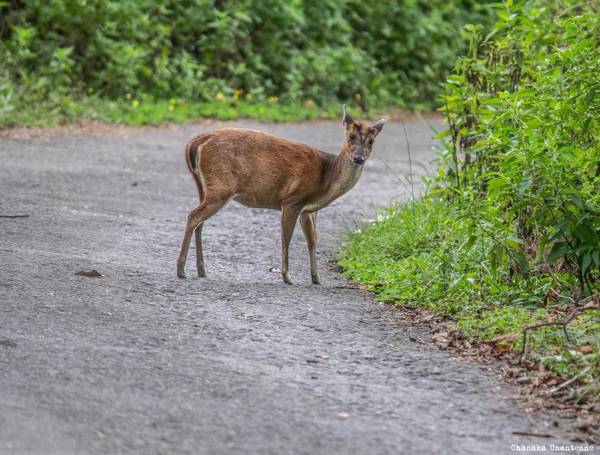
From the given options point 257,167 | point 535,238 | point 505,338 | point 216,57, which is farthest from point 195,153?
point 216,57

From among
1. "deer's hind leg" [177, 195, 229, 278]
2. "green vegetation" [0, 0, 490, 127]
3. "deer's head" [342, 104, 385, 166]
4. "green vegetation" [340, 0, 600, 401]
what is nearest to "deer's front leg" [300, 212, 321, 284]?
"green vegetation" [340, 0, 600, 401]

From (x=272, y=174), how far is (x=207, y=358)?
8.98 ft

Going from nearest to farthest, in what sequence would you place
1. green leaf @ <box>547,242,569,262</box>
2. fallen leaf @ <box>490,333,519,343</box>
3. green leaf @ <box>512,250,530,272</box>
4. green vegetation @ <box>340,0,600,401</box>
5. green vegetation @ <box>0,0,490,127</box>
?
fallen leaf @ <box>490,333,519,343</box>, green vegetation @ <box>340,0,600,401</box>, green leaf @ <box>547,242,569,262</box>, green leaf @ <box>512,250,530,272</box>, green vegetation @ <box>0,0,490,127</box>

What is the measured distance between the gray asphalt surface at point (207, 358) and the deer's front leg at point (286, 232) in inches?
4.6

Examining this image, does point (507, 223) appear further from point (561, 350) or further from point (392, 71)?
point (392, 71)

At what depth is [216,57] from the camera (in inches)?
748

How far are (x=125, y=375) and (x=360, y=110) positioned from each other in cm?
1522

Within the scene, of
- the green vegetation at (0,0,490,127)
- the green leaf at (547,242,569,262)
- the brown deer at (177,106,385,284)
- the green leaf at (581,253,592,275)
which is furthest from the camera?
the green vegetation at (0,0,490,127)

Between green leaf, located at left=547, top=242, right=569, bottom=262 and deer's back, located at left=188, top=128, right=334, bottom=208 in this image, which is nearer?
green leaf, located at left=547, top=242, right=569, bottom=262

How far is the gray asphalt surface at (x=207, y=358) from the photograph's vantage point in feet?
16.2

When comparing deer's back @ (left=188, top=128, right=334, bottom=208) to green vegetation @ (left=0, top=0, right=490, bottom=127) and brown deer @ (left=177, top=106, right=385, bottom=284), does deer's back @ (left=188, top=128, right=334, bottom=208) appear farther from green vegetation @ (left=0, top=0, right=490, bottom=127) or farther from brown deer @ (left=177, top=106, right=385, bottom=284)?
green vegetation @ (left=0, top=0, right=490, bottom=127)

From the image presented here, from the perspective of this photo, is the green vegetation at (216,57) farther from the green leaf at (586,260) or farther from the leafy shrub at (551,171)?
the green leaf at (586,260)

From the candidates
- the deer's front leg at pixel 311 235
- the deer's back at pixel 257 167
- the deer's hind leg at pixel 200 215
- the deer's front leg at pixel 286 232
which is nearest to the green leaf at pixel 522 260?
the deer's front leg at pixel 311 235

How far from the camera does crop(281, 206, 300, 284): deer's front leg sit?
830 cm
